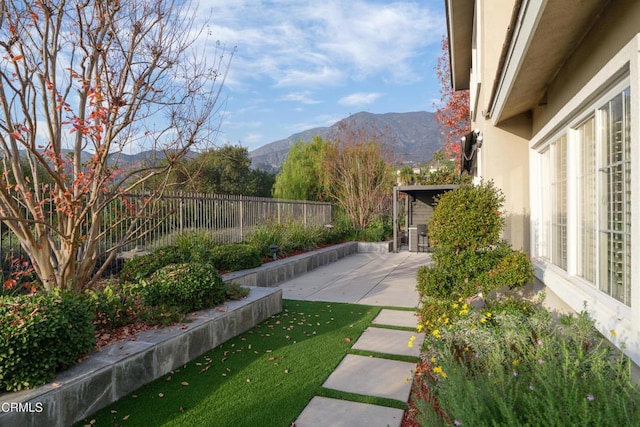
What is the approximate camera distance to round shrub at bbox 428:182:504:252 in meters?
4.86

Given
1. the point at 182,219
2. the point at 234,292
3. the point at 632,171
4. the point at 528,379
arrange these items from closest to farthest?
the point at 528,379 → the point at 632,171 → the point at 234,292 → the point at 182,219

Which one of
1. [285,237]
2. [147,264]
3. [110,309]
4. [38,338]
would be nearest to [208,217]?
[285,237]

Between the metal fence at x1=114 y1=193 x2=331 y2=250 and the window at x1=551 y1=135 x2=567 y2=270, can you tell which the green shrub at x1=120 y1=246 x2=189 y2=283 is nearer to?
the metal fence at x1=114 y1=193 x2=331 y2=250

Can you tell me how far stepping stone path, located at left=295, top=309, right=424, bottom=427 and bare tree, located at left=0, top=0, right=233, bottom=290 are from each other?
3139 millimetres

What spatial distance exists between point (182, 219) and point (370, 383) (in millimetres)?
5960

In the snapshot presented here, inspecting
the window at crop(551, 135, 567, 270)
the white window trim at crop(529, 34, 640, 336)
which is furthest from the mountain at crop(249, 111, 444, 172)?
the white window trim at crop(529, 34, 640, 336)

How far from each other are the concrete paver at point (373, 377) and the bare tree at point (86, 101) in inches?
124

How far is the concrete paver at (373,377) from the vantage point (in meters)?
3.29

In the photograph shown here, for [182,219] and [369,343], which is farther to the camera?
[182,219]

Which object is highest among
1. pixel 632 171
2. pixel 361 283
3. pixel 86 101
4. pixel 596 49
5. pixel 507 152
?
pixel 86 101

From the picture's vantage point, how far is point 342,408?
3021mm

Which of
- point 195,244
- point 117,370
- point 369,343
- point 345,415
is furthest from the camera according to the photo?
point 195,244

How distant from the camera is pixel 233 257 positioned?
24.3 ft

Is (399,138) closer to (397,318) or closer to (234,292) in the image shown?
(397,318)
